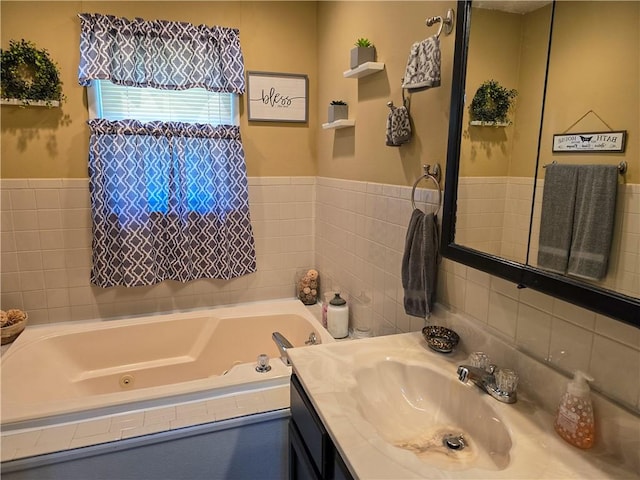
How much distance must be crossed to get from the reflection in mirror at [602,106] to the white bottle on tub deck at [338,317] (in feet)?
4.35

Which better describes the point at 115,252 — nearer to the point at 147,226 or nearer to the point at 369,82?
the point at 147,226

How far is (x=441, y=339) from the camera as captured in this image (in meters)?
1.40

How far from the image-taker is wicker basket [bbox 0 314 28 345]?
224 centimetres

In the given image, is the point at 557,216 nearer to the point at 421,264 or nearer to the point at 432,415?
the point at 421,264

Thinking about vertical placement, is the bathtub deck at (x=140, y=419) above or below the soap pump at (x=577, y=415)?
below

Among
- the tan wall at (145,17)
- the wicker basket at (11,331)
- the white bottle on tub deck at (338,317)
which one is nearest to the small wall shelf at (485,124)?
the white bottle on tub deck at (338,317)

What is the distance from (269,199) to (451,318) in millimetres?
1653

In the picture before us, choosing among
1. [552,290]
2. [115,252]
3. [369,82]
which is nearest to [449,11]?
[369,82]

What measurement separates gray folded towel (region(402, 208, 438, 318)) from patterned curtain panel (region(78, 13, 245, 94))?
1.59 m

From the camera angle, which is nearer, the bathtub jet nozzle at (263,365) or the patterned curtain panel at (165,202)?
the bathtub jet nozzle at (263,365)

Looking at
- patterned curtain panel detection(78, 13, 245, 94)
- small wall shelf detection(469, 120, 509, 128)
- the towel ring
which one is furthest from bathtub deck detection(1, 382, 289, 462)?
patterned curtain panel detection(78, 13, 245, 94)

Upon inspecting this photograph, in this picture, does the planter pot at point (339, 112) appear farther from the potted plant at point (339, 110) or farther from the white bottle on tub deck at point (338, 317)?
the white bottle on tub deck at point (338, 317)

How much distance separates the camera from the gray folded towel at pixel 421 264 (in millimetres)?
1494

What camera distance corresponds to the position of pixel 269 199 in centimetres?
280
